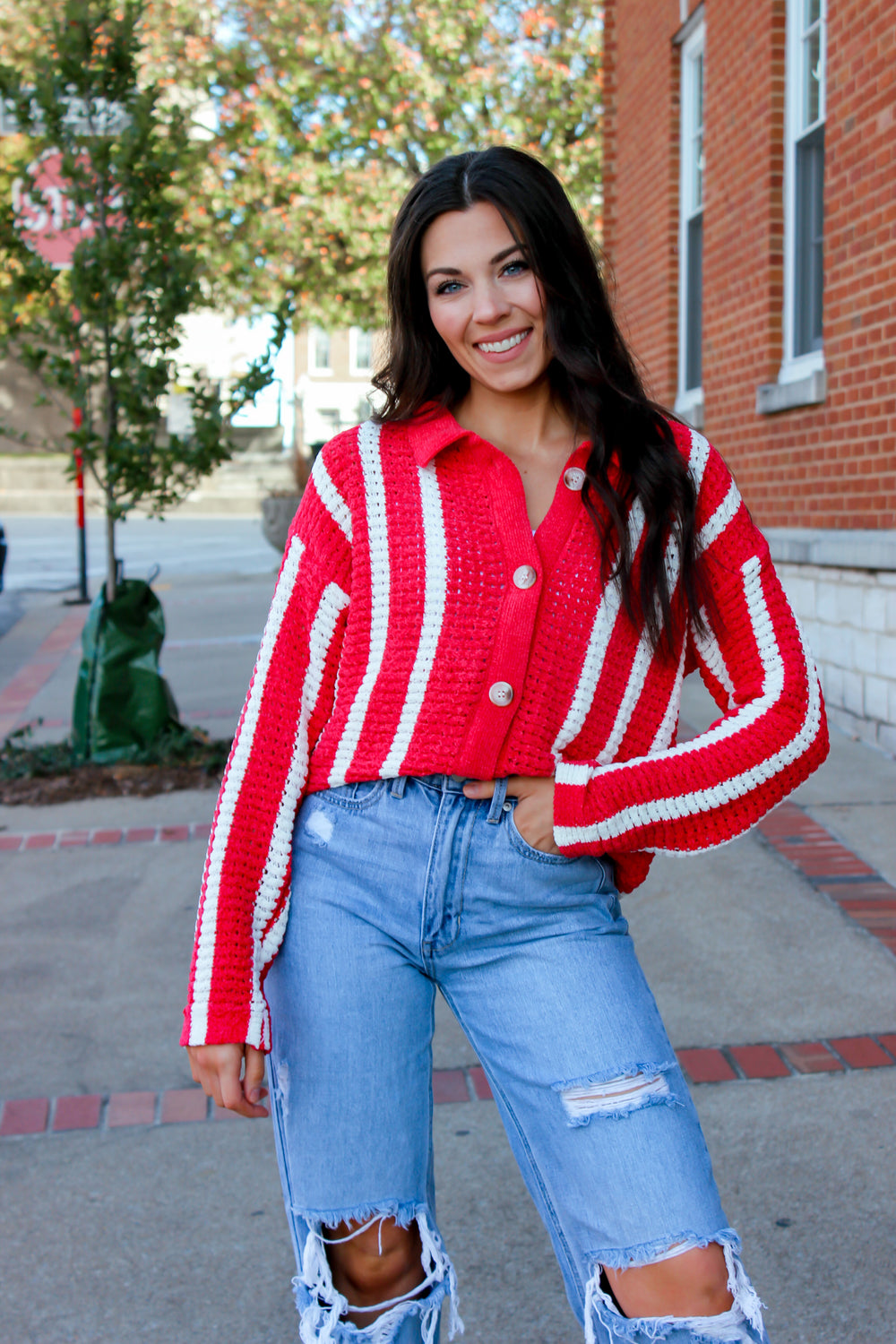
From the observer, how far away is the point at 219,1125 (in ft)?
10.6

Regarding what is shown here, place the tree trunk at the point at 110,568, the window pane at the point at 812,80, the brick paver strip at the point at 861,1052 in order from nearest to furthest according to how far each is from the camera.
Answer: the brick paver strip at the point at 861,1052, the tree trunk at the point at 110,568, the window pane at the point at 812,80

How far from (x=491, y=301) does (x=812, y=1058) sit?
2.20 metres

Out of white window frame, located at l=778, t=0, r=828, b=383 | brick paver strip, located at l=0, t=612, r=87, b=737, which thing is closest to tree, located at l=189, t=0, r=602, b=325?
brick paver strip, located at l=0, t=612, r=87, b=737

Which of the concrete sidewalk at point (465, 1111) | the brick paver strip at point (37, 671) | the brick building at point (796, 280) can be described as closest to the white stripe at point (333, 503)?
the concrete sidewalk at point (465, 1111)

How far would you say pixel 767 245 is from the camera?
726 cm

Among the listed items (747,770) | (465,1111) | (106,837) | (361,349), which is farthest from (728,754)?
(361,349)

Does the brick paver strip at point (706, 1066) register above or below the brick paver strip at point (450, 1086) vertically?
above

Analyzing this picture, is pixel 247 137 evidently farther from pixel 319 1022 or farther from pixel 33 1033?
pixel 319 1022

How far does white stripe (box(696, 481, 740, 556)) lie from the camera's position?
1866 millimetres

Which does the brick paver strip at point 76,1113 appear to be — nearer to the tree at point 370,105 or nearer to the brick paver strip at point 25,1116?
the brick paver strip at point 25,1116

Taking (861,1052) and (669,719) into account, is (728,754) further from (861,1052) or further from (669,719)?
(861,1052)

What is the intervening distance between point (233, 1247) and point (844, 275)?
5.21 m

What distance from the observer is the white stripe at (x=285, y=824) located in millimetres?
→ 1795

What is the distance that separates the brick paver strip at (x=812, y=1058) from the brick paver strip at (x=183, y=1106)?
56.4 inches
